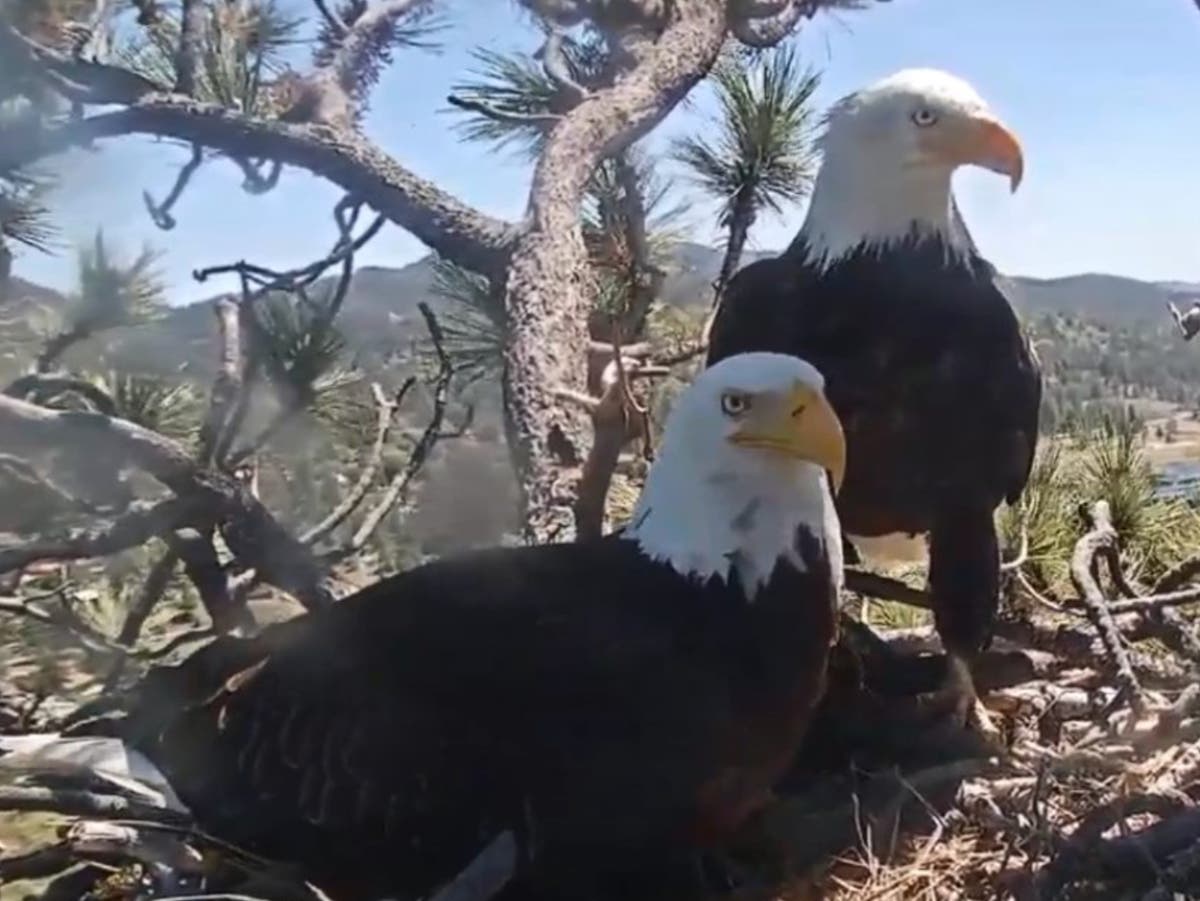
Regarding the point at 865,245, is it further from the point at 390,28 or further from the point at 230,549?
the point at 230,549

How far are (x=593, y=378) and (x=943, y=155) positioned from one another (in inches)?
22.9

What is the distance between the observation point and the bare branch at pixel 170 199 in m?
1.25

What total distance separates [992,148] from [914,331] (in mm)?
230

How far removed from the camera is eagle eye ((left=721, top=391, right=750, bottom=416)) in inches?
58.9

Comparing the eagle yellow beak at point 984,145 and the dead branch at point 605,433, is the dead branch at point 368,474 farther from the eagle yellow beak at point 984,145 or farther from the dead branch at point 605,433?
the eagle yellow beak at point 984,145

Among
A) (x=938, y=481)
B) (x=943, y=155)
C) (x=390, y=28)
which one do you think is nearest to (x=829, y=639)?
(x=938, y=481)

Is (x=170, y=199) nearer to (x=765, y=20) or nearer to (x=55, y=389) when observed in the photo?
(x=55, y=389)

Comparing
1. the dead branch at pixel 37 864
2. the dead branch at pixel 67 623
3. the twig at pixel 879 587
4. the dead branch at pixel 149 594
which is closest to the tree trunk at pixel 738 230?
the twig at pixel 879 587

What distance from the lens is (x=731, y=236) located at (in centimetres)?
232

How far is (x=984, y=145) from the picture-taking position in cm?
179

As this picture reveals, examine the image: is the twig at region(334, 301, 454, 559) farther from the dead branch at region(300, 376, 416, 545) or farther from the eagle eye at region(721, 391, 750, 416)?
the eagle eye at region(721, 391, 750, 416)

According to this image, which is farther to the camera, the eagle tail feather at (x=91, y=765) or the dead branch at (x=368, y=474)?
the dead branch at (x=368, y=474)

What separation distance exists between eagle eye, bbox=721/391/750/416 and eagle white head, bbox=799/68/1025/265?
1.56 ft

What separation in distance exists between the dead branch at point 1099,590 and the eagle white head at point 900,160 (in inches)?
18.7
